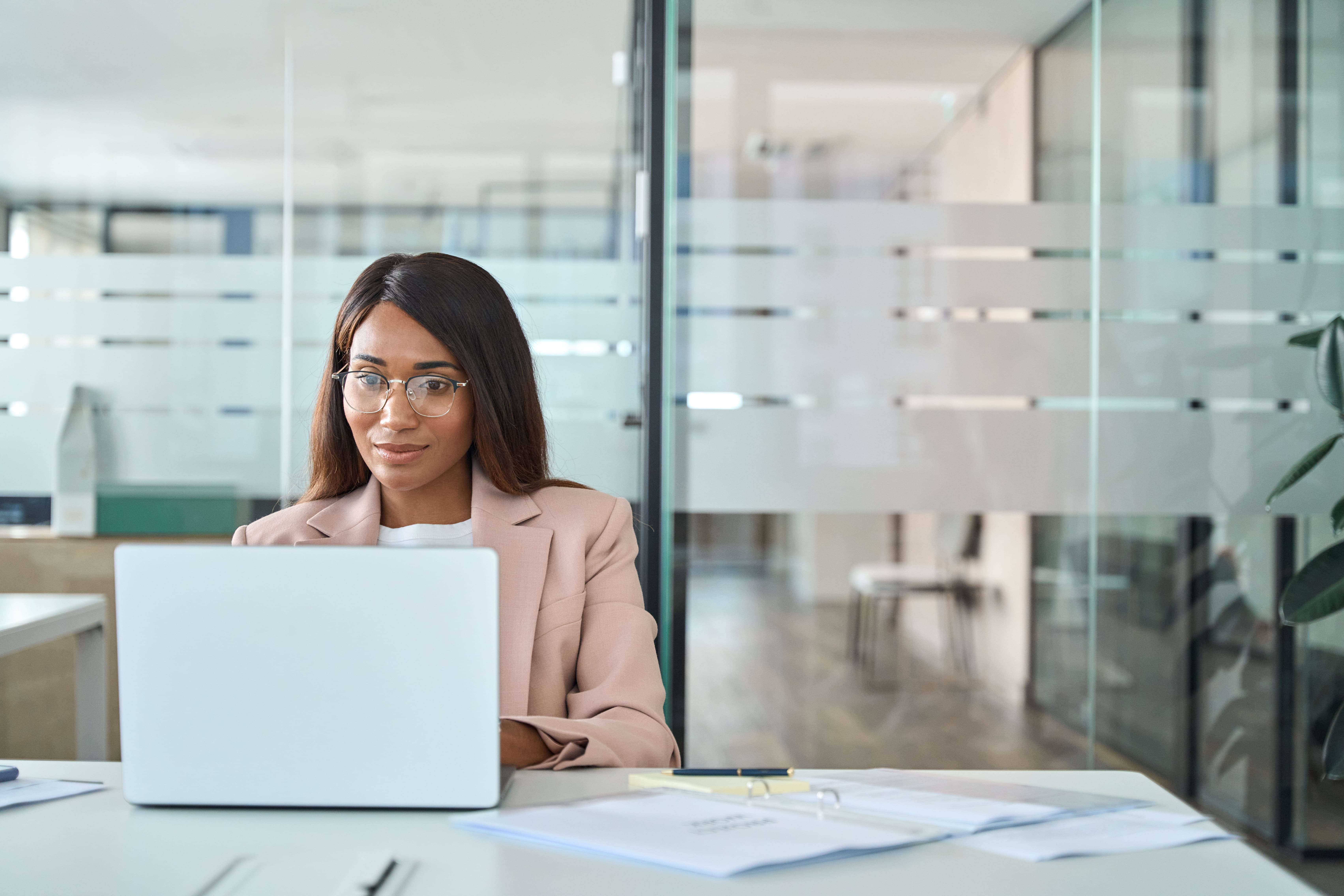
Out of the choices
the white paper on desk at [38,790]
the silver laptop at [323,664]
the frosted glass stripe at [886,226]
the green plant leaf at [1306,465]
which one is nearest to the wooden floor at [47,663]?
the frosted glass stripe at [886,226]

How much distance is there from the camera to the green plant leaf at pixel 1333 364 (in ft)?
7.75

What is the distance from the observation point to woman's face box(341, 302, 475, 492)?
5.23ft

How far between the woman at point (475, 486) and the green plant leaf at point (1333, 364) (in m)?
1.65

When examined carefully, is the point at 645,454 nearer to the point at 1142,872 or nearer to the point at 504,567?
the point at 504,567

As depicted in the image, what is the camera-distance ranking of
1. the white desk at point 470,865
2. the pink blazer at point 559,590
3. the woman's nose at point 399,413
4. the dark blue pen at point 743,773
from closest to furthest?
the white desk at point 470,865
the dark blue pen at point 743,773
the pink blazer at point 559,590
the woman's nose at point 399,413

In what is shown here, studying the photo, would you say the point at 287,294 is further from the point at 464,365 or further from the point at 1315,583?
the point at 1315,583

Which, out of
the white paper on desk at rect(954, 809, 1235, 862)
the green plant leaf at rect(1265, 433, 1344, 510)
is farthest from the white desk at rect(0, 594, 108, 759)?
the green plant leaf at rect(1265, 433, 1344, 510)

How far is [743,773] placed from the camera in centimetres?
103

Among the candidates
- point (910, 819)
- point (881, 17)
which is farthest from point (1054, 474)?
point (910, 819)

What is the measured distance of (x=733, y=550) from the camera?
2.71 metres

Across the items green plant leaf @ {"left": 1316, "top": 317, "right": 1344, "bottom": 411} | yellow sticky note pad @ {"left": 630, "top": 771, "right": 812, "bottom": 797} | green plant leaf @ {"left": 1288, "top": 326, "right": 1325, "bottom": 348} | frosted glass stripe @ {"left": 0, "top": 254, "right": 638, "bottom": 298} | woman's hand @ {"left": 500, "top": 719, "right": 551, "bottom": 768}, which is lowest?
woman's hand @ {"left": 500, "top": 719, "right": 551, "bottom": 768}

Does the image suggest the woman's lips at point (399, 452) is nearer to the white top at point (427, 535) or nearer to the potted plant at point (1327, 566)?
the white top at point (427, 535)

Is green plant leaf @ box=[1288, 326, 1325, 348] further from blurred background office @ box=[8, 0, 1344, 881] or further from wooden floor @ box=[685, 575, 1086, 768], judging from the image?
wooden floor @ box=[685, 575, 1086, 768]

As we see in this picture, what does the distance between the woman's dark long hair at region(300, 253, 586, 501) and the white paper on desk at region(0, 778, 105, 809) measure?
705 millimetres
